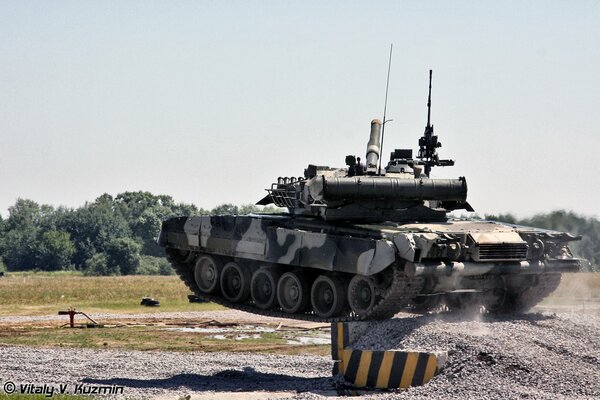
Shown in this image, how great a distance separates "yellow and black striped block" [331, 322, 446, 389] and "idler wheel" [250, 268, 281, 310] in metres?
4.52

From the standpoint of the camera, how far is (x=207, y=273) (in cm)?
2992

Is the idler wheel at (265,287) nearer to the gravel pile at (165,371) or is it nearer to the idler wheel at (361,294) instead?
the gravel pile at (165,371)

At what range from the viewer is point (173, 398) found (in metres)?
20.3

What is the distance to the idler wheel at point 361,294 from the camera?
953 inches

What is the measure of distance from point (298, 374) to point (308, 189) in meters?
4.24

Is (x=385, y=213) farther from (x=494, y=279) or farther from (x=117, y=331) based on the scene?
(x=117, y=331)

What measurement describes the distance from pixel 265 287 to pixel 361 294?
367 cm

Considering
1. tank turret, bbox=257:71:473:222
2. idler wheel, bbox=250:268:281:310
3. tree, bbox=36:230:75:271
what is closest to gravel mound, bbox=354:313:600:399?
tank turret, bbox=257:71:473:222

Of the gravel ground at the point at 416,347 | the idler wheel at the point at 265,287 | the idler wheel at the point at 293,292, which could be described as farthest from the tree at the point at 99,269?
the idler wheel at the point at 293,292

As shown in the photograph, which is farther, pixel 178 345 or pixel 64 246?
pixel 64 246

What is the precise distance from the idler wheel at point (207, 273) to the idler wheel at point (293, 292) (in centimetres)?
292

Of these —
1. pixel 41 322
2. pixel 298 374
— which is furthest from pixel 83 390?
pixel 41 322

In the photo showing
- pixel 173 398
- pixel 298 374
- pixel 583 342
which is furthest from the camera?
pixel 298 374

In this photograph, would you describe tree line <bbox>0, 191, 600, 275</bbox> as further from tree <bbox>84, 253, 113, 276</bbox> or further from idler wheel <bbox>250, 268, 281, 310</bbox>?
idler wheel <bbox>250, 268, 281, 310</bbox>
